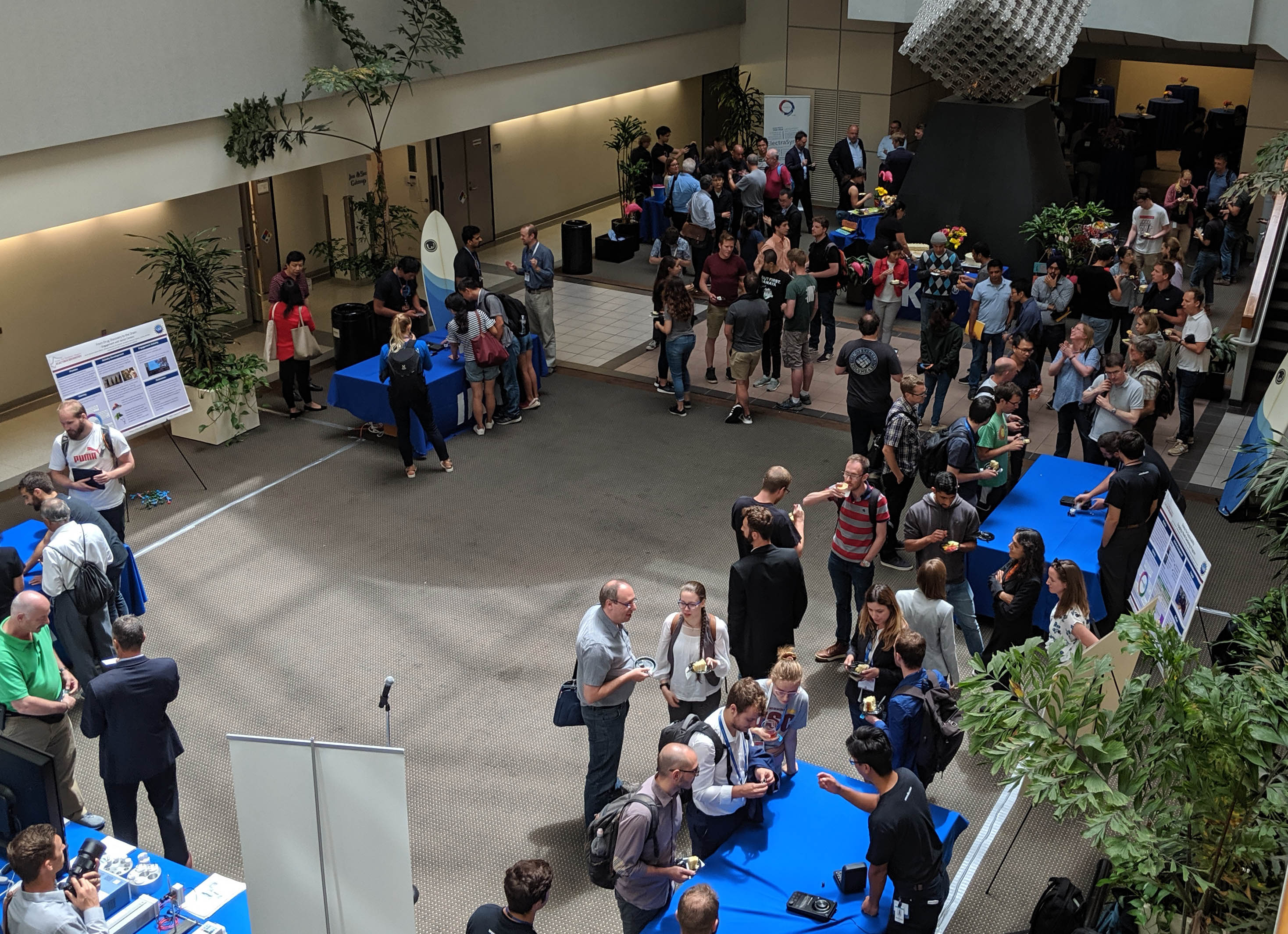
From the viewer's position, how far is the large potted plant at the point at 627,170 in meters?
17.4

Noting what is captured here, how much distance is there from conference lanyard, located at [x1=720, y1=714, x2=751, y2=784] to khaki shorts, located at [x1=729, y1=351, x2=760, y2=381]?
20.4 feet

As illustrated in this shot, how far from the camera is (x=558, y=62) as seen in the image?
53.8 ft

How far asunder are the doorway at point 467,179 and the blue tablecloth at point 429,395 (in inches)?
223

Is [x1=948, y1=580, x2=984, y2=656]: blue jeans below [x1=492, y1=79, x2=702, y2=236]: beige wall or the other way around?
below

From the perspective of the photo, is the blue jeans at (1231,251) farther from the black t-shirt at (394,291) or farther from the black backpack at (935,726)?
the black backpack at (935,726)

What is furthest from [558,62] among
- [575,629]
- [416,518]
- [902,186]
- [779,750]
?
[779,750]

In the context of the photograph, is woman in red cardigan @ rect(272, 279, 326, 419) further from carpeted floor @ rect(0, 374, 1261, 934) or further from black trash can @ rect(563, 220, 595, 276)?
black trash can @ rect(563, 220, 595, 276)

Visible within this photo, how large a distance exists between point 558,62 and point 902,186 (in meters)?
4.92

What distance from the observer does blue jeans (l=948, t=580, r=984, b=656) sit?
744 centimetres

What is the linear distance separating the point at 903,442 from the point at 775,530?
2105 millimetres

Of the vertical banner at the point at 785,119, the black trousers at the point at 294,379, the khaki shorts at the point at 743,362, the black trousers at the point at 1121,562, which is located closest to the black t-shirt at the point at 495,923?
the black trousers at the point at 1121,562

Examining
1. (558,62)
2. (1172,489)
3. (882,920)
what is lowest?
(882,920)

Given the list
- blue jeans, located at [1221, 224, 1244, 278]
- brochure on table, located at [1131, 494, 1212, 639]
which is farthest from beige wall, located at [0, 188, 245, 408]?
blue jeans, located at [1221, 224, 1244, 278]

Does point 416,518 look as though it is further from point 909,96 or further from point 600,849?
point 909,96
